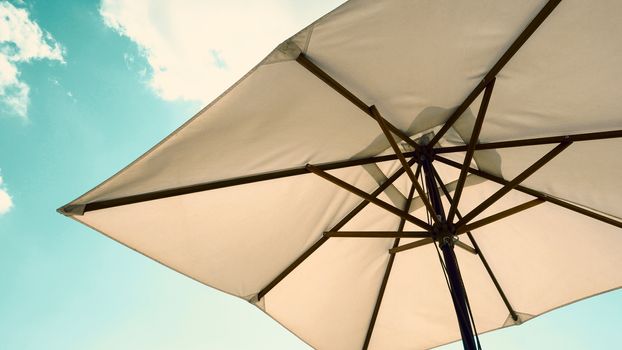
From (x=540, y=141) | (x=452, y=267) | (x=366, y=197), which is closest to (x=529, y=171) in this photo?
(x=540, y=141)

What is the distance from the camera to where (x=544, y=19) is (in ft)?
7.25

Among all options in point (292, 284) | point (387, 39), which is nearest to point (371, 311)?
point (292, 284)

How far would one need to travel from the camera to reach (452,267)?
2.49 metres

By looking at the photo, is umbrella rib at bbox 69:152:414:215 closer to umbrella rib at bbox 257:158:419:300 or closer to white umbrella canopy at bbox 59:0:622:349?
white umbrella canopy at bbox 59:0:622:349

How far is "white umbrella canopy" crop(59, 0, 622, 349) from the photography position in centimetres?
229

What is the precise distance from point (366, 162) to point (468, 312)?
1.47 meters

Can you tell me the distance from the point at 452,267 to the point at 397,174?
123 centimetres

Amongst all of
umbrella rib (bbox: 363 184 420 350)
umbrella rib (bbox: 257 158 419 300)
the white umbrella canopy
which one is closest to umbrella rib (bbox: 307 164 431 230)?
the white umbrella canopy

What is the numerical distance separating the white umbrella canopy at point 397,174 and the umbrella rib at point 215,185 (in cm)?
1

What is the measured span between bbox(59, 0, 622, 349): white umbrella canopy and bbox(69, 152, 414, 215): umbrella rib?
0.01 metres

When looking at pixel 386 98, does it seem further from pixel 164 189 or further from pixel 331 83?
pixel 164 189

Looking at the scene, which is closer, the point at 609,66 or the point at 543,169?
the point at 609,66

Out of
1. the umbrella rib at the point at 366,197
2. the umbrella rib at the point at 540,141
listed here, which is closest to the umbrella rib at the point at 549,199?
the umbrella rib at the point at 540,141

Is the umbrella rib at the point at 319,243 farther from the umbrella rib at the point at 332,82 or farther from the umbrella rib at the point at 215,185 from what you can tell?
the umbrella rib at the point at 332,82
